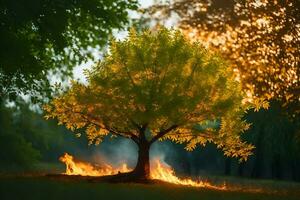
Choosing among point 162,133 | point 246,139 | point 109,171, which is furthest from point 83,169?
point 246,139

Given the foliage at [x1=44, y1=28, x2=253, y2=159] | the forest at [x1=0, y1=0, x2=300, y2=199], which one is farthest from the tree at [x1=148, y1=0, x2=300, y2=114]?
the foliage at [x1=44, y1=28, x2=253, y2=159]

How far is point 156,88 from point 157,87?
0.28 ft

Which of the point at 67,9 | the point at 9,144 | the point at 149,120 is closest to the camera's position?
the point at 67,9

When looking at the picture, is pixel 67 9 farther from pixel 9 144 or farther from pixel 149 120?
pixel 9 144

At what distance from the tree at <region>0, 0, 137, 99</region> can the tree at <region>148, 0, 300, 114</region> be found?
3.23 m

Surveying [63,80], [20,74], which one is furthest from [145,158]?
[20,74]

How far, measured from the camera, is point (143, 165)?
105 ft

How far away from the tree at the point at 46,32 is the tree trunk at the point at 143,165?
10.1m

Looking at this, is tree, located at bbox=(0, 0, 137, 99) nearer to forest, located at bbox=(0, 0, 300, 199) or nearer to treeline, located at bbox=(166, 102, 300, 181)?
forest, located at bbox=(0, 0, 300, 199)

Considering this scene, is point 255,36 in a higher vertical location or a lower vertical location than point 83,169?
higher

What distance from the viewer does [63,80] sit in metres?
23.1

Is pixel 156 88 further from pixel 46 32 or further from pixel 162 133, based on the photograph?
pixel 46 32

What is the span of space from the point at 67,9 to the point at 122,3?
114 inches

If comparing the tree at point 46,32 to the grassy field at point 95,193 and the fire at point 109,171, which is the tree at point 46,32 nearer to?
the grassy field at point 95,193
